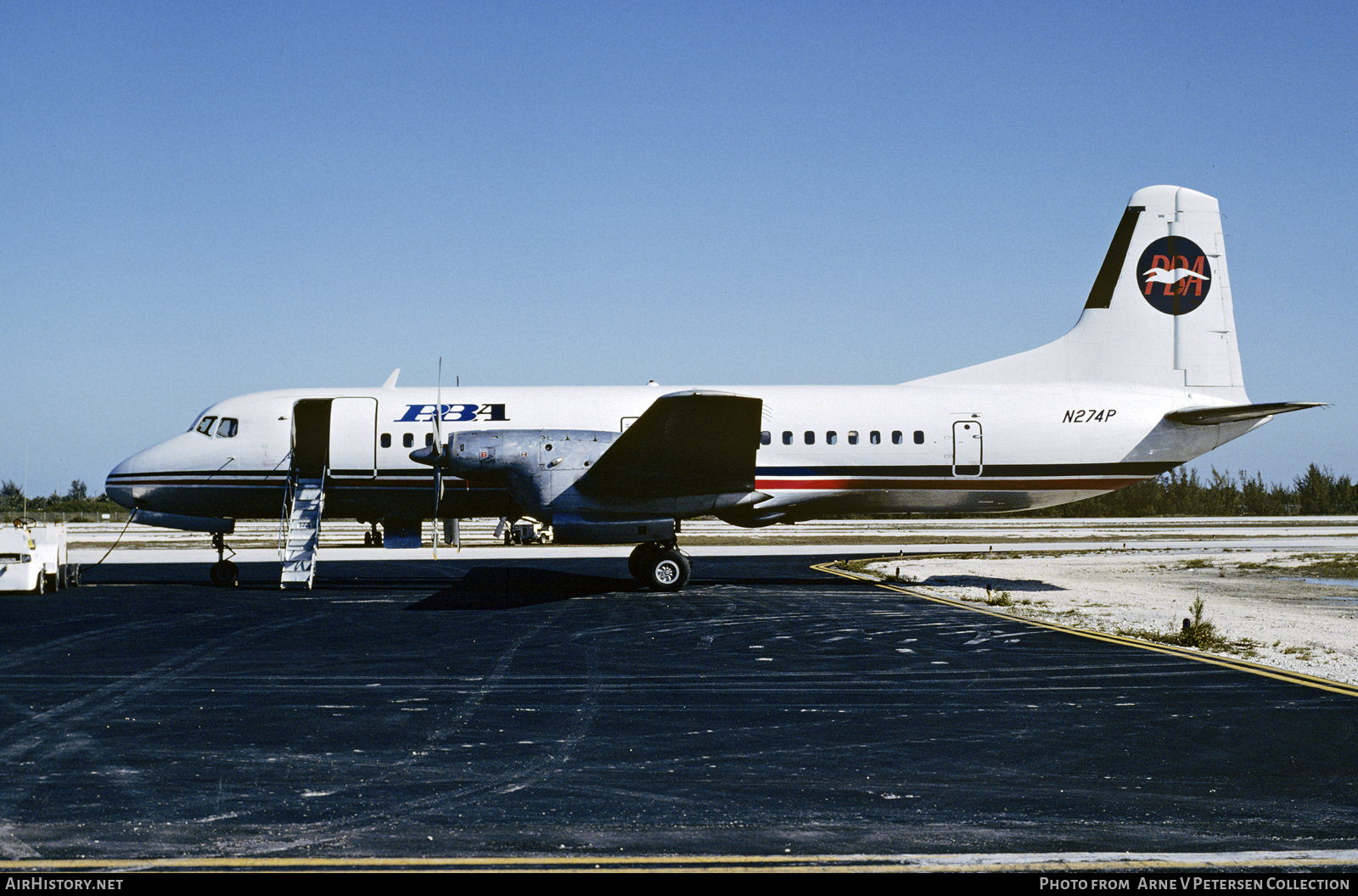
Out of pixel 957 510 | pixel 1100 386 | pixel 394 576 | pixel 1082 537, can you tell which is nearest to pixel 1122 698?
pixel 957 510

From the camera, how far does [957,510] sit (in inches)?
814

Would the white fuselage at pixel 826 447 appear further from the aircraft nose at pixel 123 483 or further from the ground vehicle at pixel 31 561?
the ground vehicle at pixel 31 561

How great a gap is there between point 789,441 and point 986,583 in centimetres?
544

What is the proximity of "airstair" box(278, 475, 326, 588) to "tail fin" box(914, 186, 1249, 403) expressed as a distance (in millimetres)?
13144

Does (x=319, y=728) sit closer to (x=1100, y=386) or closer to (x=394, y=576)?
(x=394, y=576)

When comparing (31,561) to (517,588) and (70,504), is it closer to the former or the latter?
(517,588)

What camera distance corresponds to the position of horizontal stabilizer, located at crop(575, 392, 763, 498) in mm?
16500

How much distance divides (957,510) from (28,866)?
59.9ft

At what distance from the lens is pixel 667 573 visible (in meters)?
19.4

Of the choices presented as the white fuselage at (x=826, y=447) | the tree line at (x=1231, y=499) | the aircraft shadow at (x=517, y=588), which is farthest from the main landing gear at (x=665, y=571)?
the tree line at (x=1231, y=499)

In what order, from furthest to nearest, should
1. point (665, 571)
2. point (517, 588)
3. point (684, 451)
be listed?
point (517, 588), point (665, 571), point (684, 451)

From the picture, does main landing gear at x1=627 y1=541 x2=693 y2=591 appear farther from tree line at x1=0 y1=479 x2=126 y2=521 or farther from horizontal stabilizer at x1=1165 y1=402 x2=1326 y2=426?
tree line at x1=0 y1=479 x2=126 y2=521

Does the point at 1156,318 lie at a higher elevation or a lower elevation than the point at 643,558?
higher

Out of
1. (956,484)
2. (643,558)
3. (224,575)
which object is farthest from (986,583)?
(224,575)
